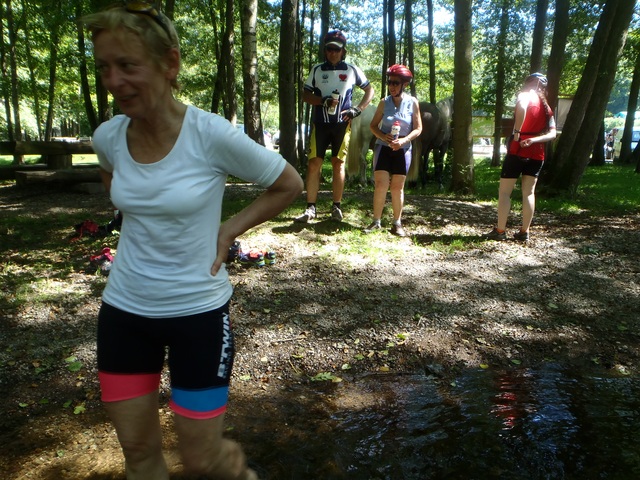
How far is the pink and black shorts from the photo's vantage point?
171 cm

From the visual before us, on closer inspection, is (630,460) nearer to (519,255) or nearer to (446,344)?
(446,344)

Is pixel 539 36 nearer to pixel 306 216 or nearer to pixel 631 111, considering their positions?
pixel 306 216

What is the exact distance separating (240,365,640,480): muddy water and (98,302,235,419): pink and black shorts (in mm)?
1067

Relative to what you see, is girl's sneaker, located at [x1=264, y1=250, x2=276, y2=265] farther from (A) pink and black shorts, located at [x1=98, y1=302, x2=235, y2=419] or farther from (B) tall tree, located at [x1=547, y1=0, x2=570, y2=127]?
(B) tall tree, located at [x1=547, y1=0, x2=570, y2=127]

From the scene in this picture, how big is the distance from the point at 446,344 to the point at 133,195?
2.93m

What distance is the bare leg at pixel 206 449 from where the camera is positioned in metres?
1.72

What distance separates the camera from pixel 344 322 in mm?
4223

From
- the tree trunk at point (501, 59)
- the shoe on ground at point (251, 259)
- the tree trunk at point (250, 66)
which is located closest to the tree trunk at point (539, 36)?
the tree trunk at point (501, 59)

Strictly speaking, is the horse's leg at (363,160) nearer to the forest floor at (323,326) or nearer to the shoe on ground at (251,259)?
the forest floor at (323,326)

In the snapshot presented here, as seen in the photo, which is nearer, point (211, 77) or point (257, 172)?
point (257, 172)

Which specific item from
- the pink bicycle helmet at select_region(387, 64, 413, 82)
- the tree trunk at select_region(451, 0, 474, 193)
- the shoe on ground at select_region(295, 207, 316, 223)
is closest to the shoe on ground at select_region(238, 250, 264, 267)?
the shoe on ground at select_region(295, 207, 316, 223)

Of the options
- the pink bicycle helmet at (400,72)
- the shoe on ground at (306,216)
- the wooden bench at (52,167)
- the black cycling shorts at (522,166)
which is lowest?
the shoe on ground at (306,216)

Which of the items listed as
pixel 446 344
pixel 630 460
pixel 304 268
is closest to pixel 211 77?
pixel 304 268

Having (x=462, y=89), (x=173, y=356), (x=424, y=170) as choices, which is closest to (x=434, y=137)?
(x=424, y=170)
